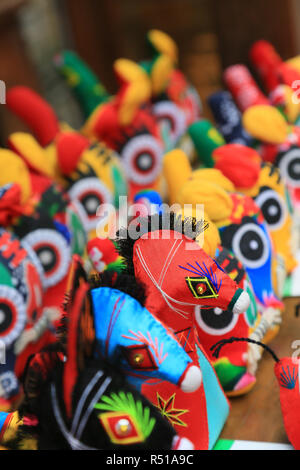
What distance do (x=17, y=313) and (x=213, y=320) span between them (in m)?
0.35

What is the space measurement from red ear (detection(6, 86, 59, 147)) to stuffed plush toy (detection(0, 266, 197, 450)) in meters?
0.81

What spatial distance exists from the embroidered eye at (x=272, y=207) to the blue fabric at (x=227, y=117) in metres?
Answer: 0.29

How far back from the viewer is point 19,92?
5.03 ft

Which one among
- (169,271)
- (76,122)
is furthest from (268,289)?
(76,122)

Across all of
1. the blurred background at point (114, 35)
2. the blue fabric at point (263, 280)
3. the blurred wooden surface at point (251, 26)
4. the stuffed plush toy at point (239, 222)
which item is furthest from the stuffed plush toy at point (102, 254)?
the blurred wooden surface at point (251, 26)

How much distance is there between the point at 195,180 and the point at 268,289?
237 mm

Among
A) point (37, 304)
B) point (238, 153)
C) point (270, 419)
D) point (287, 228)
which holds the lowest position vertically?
point (270, 419)

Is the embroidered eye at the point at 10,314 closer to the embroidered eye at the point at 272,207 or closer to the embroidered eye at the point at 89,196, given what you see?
the embroidered eye at the point at 89,196

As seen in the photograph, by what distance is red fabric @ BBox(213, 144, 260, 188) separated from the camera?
1153 millimetres

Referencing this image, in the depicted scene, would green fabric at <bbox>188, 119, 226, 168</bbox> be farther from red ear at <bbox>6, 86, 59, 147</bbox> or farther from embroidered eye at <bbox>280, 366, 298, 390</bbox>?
embroidered eye at <bbox>280, 366, 298, 390</bbox>

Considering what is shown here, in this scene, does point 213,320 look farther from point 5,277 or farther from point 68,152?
point 68,152

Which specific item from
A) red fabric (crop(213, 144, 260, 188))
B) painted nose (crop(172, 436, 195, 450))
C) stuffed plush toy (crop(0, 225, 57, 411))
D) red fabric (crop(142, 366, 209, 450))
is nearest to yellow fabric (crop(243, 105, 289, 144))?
red fabric (crop(213, 144, 260, 188))

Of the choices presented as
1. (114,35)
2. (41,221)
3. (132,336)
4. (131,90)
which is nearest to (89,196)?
(41,221)
